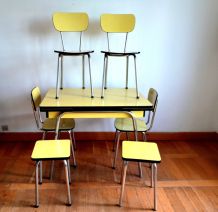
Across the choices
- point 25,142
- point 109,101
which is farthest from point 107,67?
point 25,142

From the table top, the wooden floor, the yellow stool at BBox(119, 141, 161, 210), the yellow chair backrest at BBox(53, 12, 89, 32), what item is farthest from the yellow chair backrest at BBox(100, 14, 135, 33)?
the wooden floor

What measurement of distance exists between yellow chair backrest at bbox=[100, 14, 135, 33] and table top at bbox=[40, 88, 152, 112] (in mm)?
690

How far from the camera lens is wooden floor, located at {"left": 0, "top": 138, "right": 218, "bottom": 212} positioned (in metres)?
1.97

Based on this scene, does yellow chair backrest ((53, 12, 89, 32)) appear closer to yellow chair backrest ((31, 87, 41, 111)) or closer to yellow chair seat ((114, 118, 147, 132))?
yellow chair backrest ((31, 87, 41, 111))

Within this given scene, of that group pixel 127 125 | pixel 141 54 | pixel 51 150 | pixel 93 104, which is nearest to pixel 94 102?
pixel 93 104

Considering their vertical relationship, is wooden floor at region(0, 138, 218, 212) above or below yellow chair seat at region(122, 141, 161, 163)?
below

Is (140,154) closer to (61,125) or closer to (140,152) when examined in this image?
(140,152)

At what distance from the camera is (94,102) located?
2.17 metres

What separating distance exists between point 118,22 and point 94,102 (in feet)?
3.10

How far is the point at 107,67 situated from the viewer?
2.87 m

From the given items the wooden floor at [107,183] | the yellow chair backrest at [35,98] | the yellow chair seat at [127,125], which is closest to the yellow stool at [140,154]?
the wooden floor at [107,183]

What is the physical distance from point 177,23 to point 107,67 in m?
0.98

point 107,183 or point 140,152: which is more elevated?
point 140,152

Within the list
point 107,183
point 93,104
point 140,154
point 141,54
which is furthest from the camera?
point 141,54
